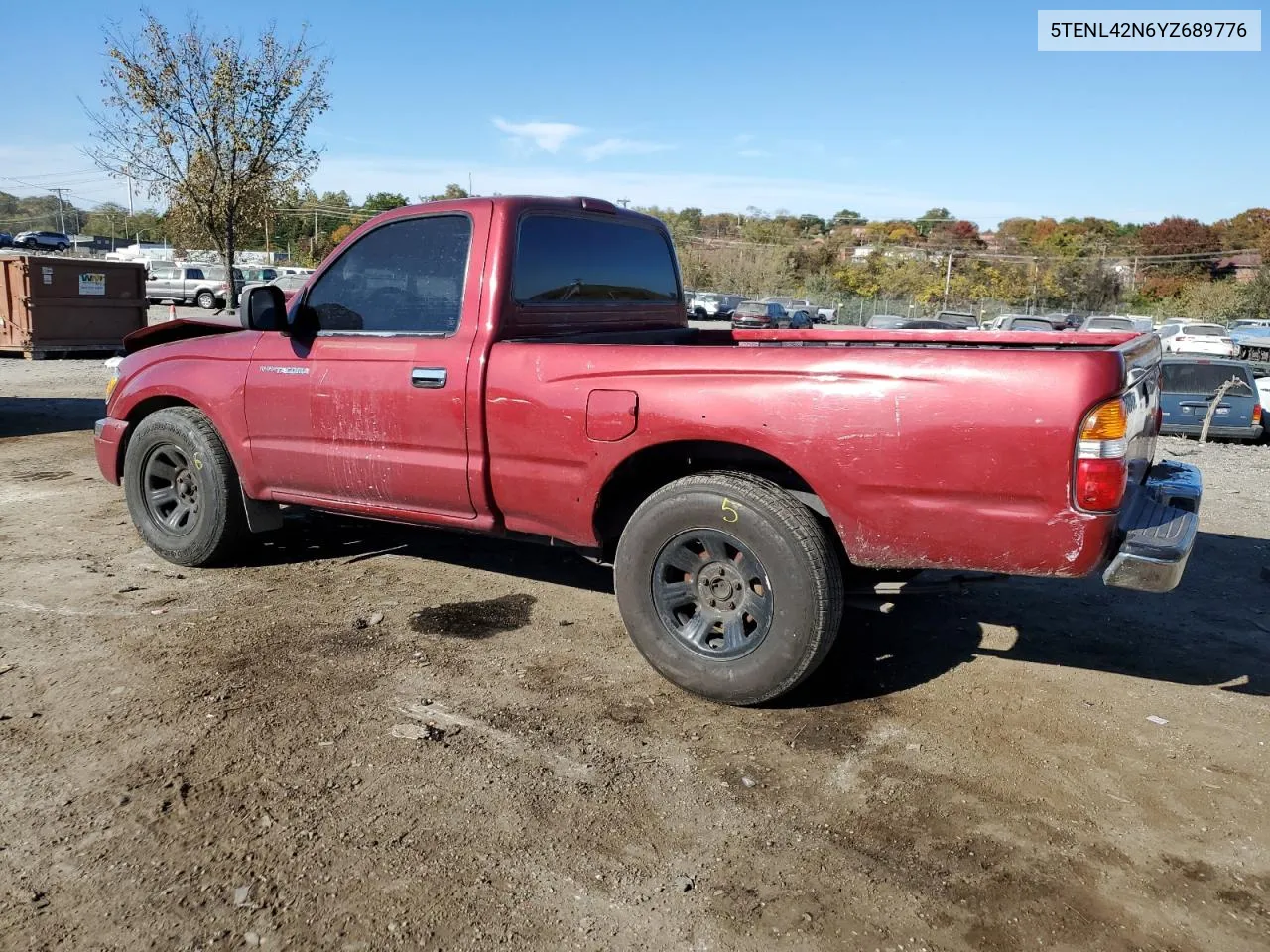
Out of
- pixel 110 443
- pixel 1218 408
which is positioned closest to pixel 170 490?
pixel 110 443

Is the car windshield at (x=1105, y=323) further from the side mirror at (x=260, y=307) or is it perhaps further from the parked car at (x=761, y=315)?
the side mirror at (x=260, y=307)

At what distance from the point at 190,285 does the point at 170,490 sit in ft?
125

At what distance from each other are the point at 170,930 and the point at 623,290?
12.0 ft

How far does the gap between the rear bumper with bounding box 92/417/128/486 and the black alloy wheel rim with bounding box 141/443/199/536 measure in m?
0.29

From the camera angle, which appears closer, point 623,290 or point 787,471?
point 787,471

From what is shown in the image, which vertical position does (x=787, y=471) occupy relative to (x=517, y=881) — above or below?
above

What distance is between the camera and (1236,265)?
81.7 m

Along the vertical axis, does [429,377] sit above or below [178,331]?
below

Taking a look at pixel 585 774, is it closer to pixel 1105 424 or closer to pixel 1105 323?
pixel 1105 424

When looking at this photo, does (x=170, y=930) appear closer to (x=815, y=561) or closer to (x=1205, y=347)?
(x=815, y=561)

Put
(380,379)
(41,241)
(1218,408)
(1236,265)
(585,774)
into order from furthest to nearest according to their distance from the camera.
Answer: (1236,265) → (41,241) → (1218,408) → (380,379) → (585,774)

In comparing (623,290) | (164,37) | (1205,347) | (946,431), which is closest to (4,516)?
(623,290)

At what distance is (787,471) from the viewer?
3.84m

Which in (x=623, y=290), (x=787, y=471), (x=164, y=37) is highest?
(x=164, y=37)
